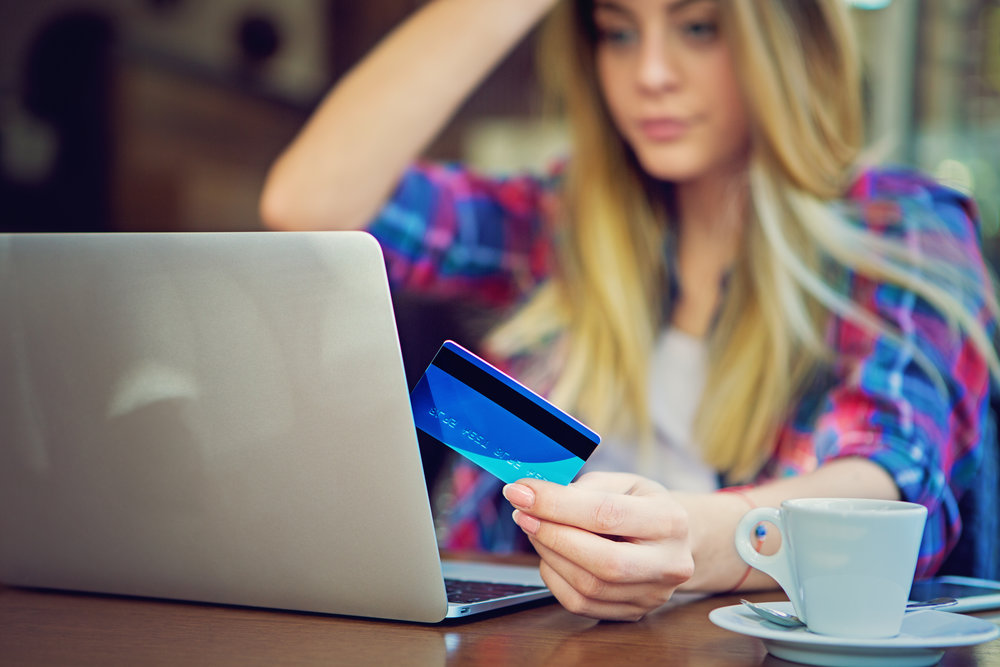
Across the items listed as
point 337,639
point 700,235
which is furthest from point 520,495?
point 700,235

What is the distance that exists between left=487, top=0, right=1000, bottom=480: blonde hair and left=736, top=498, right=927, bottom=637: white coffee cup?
561 millimetres

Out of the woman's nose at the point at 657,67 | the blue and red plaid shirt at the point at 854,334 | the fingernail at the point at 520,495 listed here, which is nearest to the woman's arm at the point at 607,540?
the fingernail at the point at 520,495

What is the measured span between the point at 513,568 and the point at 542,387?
52 centimetres

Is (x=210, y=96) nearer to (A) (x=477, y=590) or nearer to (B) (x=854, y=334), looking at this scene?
(B) (x=854, y=334)

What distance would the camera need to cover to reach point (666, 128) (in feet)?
4.08

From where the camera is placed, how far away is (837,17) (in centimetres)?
121

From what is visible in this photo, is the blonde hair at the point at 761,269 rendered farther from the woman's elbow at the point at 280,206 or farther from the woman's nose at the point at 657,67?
the woman's elbow at the point at 280,206

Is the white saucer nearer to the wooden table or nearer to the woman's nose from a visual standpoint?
the wooden table

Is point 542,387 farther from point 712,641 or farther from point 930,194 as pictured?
point 712,641

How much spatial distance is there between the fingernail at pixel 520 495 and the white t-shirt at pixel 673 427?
0.69 m

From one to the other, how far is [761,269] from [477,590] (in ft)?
2.17

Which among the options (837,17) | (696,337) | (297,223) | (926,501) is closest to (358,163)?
(297,223)

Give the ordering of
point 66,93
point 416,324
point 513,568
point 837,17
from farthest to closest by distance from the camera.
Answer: point 66,93, point 416,324, point 837,17, point 513,568

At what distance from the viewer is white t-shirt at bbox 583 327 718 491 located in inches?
48.8
